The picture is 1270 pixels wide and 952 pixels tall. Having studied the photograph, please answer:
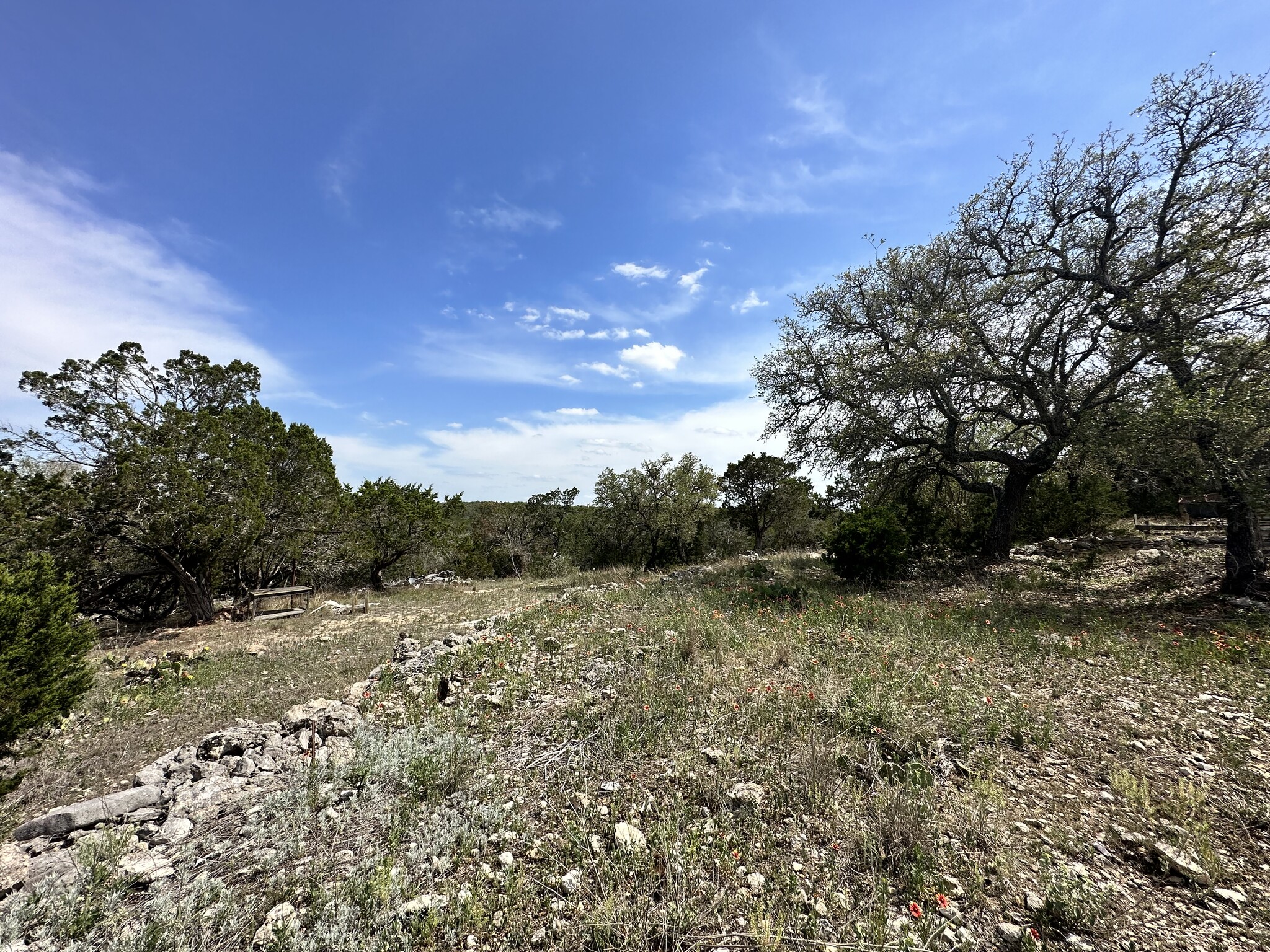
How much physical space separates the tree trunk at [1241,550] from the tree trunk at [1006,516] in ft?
14.1

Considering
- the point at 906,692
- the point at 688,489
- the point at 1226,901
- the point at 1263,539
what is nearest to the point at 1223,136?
the point at 1263,539

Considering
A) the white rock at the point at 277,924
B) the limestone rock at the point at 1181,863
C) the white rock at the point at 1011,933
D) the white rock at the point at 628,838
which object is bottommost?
the white rock at the point at 1011,933

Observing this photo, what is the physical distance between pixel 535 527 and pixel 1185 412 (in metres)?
33.1

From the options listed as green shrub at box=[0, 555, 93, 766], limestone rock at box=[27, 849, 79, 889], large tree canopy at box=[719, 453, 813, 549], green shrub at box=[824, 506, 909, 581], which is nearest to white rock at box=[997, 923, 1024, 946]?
limestone rock at box=[27, 849, 79, 889]

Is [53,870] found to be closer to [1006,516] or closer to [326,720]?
[326,720]

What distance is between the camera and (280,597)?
62.7 ft

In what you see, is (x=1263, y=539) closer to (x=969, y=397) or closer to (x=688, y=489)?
(x=969, y=397)

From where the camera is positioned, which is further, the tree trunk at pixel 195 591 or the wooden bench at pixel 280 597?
the wooden bench at pixel 280 597

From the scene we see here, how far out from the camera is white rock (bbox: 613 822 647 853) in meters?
3.04

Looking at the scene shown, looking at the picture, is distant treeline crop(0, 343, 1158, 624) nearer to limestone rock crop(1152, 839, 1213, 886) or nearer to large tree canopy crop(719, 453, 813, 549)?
large tree canopy crop(719, 453, 813, 549)

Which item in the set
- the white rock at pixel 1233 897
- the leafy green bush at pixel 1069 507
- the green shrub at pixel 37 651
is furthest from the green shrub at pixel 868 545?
the green shrub at pixel 37 651

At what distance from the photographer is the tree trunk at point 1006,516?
41.0 ft

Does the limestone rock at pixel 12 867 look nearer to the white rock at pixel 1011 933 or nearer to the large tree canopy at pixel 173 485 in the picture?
the white rock at pixel 1011 933

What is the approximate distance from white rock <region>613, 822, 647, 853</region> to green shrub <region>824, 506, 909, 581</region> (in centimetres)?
1053
